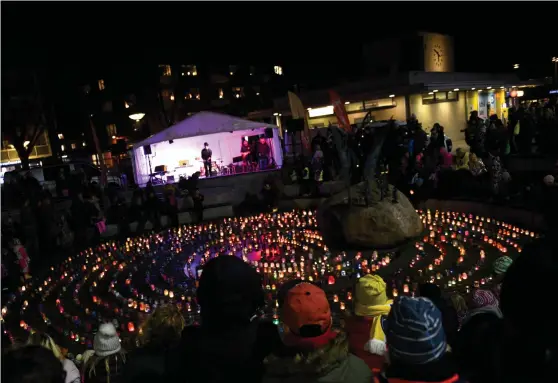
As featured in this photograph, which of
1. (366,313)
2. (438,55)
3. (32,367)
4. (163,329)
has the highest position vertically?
(438,55)

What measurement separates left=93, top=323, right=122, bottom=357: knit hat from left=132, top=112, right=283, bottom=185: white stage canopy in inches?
565

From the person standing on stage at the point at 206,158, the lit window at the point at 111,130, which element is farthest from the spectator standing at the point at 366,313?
the lit window at the point at 111,130

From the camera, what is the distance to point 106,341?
449 centimetres

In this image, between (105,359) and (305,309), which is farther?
(105,359)

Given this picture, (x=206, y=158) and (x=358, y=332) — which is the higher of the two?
(x=206, y=158)

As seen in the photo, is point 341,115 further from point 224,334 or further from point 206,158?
point 224,334

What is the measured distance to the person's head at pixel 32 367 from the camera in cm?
212

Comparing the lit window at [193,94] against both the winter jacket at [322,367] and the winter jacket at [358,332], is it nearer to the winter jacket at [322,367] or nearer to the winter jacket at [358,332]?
the winter jacket at [358,332]

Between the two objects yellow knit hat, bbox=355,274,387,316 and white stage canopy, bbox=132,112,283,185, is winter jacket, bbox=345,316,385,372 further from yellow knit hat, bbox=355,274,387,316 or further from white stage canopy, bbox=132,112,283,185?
white stage canopy, bbox=132,112,283,185

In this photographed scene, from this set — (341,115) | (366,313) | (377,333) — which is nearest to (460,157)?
(341,115)

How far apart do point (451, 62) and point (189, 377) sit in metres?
33.7

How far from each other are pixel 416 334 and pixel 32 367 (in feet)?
5.87

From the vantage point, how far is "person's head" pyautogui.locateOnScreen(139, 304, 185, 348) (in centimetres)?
299

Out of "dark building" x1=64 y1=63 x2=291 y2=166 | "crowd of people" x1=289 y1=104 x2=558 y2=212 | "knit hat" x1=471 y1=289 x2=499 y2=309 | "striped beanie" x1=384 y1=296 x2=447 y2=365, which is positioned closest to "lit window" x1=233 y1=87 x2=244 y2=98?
"dark building" x1=64 y1=63 x2=291 y2=166
